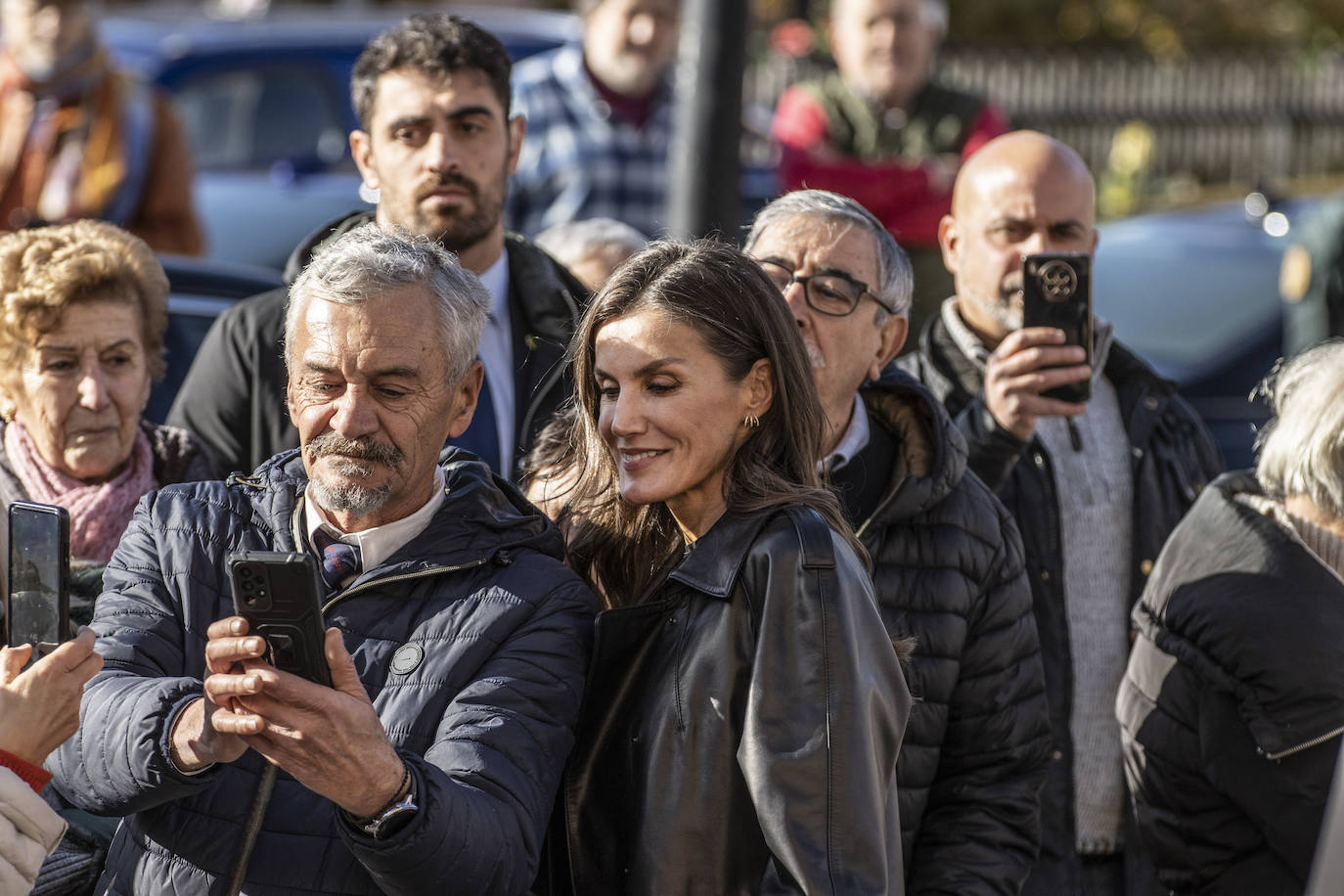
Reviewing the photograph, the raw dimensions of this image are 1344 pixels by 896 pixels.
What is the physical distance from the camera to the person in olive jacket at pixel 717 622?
262 cm

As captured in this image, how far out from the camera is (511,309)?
4.29 metres

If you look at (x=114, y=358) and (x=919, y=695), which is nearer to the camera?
(x=919, y=695)

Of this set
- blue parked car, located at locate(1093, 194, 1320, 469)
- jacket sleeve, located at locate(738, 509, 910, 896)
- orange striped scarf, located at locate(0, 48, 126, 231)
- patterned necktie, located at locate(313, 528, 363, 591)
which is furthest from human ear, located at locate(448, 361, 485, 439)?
blue parked car, located at locate(1093, 194, 1320, 469)

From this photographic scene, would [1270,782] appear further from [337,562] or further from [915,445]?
[337,562]

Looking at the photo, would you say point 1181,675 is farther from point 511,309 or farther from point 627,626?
Result: point 511,309

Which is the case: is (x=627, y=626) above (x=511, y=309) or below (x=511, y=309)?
below

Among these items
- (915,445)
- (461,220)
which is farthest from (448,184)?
(915,445)

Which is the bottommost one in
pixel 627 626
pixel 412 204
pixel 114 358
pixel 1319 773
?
pixel 1319 773

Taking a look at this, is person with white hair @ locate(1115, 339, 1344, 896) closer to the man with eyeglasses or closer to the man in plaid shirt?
the man with eyeglasses

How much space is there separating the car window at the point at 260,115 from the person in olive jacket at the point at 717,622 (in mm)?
5362

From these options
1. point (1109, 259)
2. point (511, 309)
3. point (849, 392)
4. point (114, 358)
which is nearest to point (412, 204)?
point (511, 309)

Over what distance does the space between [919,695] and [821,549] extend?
0.72 meters

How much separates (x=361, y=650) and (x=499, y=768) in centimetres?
32

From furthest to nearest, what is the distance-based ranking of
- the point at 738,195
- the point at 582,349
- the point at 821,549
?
1. the point at 738,195
2. the point at 582,349
3. the point at 821,549
